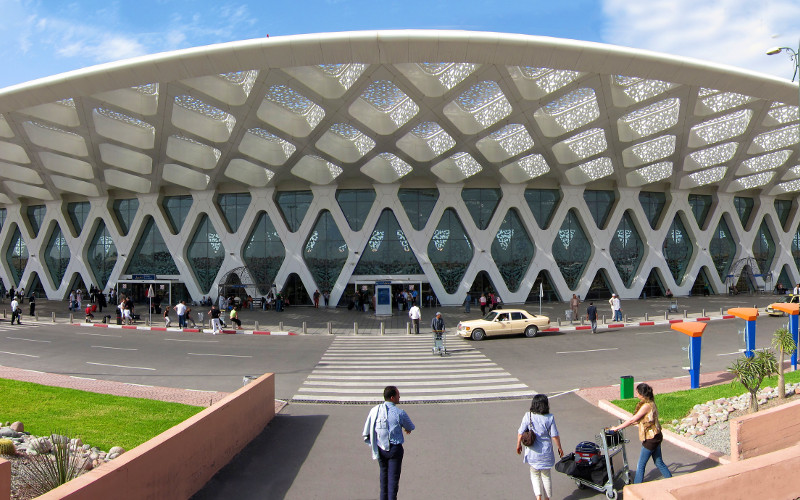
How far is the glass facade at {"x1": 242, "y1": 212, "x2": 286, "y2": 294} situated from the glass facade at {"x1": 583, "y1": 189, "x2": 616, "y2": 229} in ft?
77.5

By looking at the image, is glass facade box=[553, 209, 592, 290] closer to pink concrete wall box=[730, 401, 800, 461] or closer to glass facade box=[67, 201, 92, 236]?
pink concrete wall box=[730, 401, 800, 461]

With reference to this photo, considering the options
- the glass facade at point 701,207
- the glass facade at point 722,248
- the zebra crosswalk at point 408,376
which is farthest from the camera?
the glass facade at point 722,248

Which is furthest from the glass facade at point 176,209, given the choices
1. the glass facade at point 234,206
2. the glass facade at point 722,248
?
the glass facade at point 722,248

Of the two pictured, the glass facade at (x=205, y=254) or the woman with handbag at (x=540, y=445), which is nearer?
the woman with handbag at (x=540, y=445)

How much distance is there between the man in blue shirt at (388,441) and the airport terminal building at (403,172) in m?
15.8

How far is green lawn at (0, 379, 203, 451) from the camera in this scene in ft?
25.0

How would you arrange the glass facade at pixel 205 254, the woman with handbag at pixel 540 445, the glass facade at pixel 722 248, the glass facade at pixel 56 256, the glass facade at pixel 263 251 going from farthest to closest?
the glass facade at pixel 722 248, the glass facade at pixel 56 256, the glass facade at pixel 205 254, the glass facade at pixel 263 251, the woman with handbag at pixel 540 445

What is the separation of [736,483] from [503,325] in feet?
52.2

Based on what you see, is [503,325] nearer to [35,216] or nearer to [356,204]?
[356,204]

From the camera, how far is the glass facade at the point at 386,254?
35.9m

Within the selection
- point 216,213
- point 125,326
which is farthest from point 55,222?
point 125,326

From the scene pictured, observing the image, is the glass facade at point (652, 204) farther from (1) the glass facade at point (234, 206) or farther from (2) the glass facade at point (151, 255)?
(2) the glass facade at point (151, 255)

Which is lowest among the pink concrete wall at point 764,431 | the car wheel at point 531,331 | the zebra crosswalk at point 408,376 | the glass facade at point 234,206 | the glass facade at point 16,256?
the zebra crosswalk at point 408,376

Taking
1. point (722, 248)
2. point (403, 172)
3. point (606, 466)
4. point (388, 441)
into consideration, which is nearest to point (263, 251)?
point (403, 172)
